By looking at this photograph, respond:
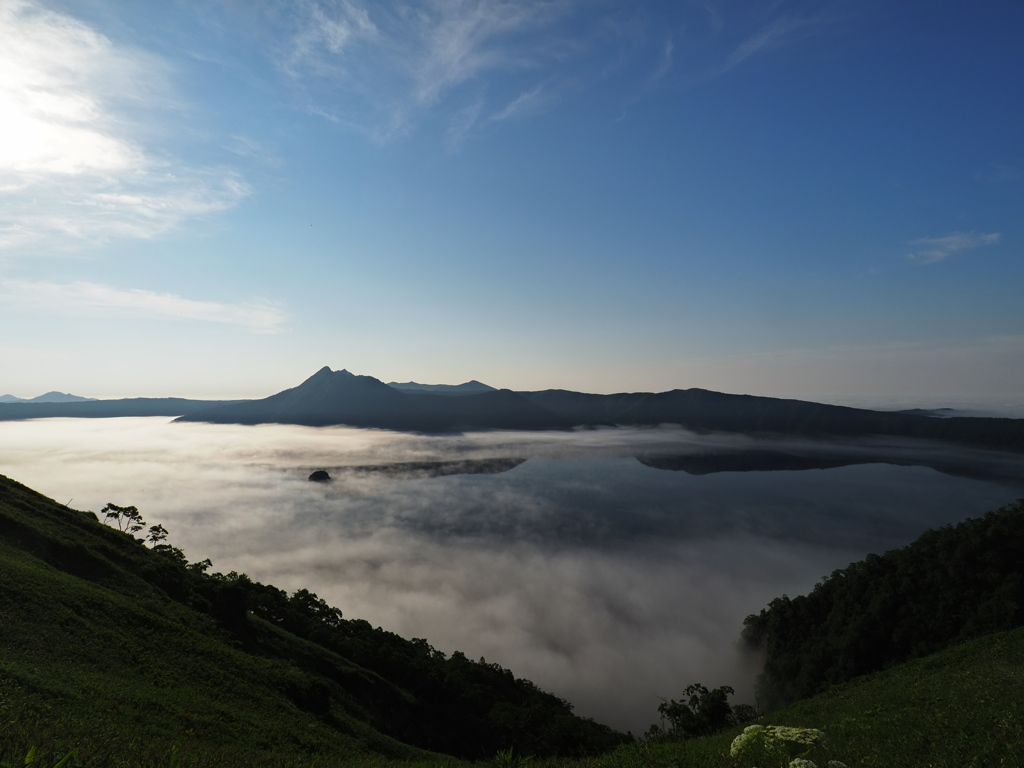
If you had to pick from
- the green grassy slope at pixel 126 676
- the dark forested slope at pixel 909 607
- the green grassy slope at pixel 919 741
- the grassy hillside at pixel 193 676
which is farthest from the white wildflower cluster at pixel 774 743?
the dark forested slope at pixel 909 607

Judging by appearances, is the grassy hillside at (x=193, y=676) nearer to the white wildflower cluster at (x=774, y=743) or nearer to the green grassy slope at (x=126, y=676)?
the green grassy slope at (x=126, y=676)

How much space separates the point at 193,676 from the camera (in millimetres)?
34000

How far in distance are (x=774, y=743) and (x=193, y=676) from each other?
3872 cm

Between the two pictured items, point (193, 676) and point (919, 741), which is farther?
point (193, 676)

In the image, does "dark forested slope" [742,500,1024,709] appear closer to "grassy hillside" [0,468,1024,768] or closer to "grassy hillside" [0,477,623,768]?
"grassy hillside" [0,477,623,768]

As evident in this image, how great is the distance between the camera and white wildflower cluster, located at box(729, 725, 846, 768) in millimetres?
12070

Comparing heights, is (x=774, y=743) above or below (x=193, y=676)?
above

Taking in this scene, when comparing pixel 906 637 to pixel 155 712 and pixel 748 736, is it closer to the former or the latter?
pixel 748 736

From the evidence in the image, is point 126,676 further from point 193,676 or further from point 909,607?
point 909,607

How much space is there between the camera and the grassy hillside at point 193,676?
18.7m

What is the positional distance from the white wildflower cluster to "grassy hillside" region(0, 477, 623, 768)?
14439 mm

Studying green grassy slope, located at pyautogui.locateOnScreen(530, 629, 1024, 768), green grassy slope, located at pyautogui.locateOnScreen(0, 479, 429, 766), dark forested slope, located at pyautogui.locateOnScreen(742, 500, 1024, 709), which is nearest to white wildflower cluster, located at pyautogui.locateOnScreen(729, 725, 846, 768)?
green grassy slope, located at pyautogui.locateOnScreen(530, 629, 1024, 768)

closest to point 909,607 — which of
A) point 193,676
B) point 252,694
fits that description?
point 252,694

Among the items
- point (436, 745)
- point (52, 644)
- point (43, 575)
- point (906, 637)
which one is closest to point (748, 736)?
point (52, 644)
